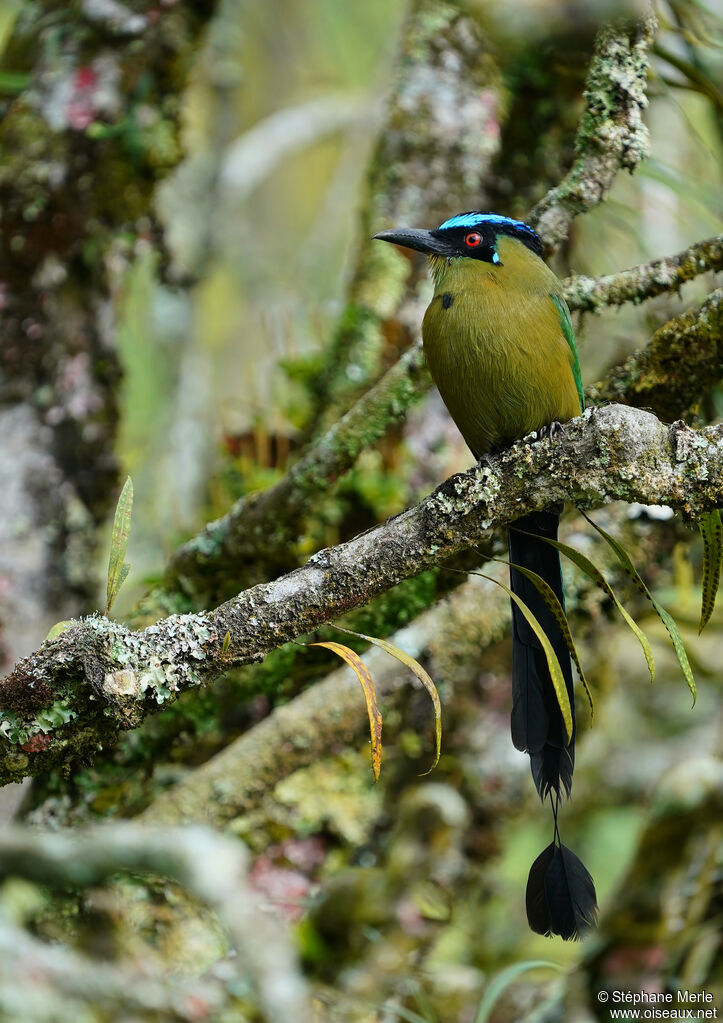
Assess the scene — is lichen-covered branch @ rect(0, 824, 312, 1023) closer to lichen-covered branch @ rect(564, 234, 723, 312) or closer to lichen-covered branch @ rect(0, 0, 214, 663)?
lichen-covered branch @ rect(0, 0, 214, 663)

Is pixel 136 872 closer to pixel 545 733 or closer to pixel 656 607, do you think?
pixel 545 733

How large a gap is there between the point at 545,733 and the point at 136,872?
870 millimetres

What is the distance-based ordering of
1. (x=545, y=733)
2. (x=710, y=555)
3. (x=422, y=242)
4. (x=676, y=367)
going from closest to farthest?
(x=710, y=555) < (x=545, y=733) < (x=676, y=367) < (x=422, y=242)

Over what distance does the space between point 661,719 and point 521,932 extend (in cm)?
113

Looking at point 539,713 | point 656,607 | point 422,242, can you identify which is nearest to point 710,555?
point 656,607

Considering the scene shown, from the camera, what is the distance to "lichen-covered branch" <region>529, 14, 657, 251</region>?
2.41 metres

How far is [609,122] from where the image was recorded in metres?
2.42

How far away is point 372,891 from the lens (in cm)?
308

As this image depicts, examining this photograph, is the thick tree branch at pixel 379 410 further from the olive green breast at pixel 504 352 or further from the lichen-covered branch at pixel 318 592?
the lichen-covered branch at pixel 318 592

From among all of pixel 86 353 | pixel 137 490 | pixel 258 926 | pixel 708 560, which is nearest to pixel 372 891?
pixel 258 926

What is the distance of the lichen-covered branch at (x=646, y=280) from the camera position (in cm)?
239

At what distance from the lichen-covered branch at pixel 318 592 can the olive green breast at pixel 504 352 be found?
0.71 m

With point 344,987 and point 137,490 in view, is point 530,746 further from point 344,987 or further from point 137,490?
point 137,490

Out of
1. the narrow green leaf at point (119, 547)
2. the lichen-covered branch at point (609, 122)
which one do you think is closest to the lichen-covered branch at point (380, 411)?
the lichen-covered branch at point (609, 122)
